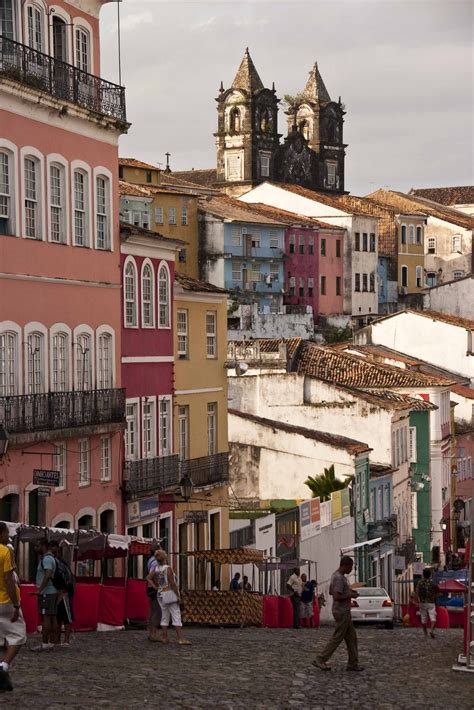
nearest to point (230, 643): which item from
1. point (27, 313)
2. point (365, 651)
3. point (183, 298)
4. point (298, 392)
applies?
point (365, 651)

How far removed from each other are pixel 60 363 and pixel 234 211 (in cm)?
7572

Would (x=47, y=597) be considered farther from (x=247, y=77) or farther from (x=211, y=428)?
(x=247, y=77)

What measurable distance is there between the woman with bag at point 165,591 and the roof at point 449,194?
137227 millimetres

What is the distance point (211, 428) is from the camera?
4675 cm

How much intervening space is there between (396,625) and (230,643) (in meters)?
17.1

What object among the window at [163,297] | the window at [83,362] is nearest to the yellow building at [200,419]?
the window at [163,297]

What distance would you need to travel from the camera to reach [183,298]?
44.6 meters

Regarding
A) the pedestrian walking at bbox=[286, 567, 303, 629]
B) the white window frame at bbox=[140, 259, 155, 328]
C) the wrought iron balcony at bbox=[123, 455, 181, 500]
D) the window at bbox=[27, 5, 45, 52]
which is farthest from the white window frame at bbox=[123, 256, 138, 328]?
the pedestrian walking at bbox=[286, 567, 303, 629]

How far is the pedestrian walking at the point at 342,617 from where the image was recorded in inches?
828

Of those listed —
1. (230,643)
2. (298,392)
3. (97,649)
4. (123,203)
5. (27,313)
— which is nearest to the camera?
(97,649)

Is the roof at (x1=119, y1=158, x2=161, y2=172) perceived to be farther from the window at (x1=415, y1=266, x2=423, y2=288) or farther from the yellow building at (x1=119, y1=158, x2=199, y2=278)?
the window at (x1=415, y1=266, x2=423, y2=288)

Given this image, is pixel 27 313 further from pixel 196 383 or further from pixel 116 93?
pixel 196 383

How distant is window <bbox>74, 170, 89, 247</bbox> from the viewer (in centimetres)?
3731

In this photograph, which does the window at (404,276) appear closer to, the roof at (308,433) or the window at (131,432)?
the roof at (308,433)
